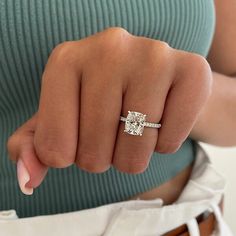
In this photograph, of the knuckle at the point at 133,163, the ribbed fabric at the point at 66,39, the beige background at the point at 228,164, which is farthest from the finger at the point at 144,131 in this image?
the beige background at the point at 228,164

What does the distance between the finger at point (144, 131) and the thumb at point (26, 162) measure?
6 centimetres

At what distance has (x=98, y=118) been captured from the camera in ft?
0.96

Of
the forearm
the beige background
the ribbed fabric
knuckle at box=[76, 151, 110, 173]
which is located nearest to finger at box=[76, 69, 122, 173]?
knuckle at box=[76, 151, 110, 173]

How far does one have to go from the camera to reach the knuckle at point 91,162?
31 cm

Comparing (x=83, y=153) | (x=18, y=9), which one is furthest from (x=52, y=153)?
(x=18, y=9)

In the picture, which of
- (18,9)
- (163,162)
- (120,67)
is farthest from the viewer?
(163,162)

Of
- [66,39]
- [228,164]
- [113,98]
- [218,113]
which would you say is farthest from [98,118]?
[228,164]

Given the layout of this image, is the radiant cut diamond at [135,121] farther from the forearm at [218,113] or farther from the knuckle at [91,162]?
the forearm at [218,113]

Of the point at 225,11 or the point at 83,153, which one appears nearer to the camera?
the point at 83,153

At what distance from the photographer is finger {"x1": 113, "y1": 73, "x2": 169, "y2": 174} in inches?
11.3

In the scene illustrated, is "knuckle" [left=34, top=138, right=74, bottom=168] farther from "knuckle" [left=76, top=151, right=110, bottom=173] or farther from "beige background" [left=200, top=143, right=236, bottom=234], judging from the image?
"beige background" [left=200, top=143, right=236, bottom=234]

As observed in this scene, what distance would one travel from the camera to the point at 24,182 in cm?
31

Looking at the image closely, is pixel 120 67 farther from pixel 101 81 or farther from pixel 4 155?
pixel 4 155

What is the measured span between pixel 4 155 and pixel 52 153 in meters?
0.20
